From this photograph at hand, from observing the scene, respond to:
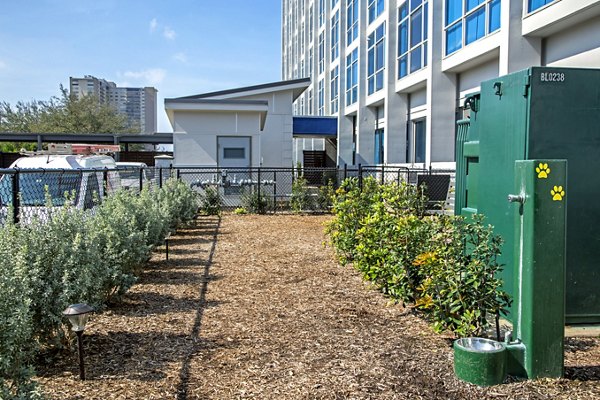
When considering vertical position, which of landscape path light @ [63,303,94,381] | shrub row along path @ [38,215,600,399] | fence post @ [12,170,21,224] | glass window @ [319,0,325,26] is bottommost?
shrub row along path @ [38,215,600,399]

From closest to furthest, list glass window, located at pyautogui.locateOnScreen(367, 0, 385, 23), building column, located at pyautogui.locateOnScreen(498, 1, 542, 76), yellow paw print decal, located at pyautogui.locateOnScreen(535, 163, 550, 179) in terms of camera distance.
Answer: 1. yellow paw print decal, located at pyautogui.locateOnScreen(535, 163, 550, 179)
2. building column, located at pyautogui.locateOnScreen(498, 1, 542, 76)
3. glass window, located at pyautogui.locateOnScreen(367, 0, 385, 23)

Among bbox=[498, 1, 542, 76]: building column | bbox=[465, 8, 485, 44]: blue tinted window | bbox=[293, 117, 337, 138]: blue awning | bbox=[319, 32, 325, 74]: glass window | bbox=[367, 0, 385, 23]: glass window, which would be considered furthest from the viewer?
bbox=[319, 32, 325, 74]: glass window

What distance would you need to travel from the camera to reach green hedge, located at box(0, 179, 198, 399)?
314 centimetres

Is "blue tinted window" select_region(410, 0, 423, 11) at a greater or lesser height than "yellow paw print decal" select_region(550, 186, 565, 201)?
greater

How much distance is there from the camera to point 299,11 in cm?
5494

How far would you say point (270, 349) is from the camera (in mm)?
4383

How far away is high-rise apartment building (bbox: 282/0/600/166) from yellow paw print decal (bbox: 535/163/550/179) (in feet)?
31.3

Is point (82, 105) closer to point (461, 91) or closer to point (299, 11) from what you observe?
point (299, 11)

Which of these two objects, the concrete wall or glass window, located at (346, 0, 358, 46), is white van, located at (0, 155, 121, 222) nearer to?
the concrete wall

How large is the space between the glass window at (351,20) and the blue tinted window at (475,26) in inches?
603

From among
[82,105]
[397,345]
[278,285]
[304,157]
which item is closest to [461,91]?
[278,285]

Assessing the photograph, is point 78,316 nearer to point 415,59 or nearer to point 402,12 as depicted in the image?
point 415,59

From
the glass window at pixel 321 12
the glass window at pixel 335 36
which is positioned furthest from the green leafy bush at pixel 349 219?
the glass window at pixel 321 12

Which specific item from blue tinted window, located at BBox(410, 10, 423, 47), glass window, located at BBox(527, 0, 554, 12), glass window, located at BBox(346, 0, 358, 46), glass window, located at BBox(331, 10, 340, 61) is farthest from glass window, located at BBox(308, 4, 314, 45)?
glass window, located at BBox(527, 0, 554, 12)
